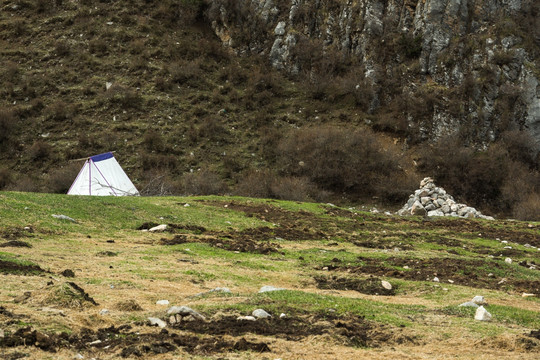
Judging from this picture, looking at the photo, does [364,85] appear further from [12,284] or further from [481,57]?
[12,284]

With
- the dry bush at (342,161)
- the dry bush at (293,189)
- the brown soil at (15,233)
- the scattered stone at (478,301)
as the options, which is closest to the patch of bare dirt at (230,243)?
the brown soil at (15,233)

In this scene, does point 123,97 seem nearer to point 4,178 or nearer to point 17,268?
point 4,178

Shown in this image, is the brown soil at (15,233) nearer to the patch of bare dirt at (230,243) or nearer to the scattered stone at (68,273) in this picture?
the patch of bare dirt at (230,243)

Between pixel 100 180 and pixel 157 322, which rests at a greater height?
pixel 100 180

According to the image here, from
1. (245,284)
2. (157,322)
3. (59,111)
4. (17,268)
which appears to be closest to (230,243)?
(245,284)

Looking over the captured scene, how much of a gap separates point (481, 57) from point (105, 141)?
111ft

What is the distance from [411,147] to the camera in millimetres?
50500

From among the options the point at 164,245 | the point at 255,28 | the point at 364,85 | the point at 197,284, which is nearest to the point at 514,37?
the point at 364,85

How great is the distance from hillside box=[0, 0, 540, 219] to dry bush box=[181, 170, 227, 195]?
14 centimetres

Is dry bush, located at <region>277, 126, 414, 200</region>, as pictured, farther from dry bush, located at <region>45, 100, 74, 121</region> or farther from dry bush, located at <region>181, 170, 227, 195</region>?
dry bush, located at <region>45, 100, 74, 121</region>

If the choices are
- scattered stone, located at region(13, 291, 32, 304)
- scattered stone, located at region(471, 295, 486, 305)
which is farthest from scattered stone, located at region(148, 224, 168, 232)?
scattered stone, located at region(471, 295, 486, 305)

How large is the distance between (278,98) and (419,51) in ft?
47.0

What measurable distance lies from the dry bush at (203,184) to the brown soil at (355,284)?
86.4 ft

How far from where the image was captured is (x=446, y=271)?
15.9 metres
